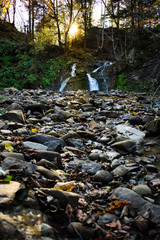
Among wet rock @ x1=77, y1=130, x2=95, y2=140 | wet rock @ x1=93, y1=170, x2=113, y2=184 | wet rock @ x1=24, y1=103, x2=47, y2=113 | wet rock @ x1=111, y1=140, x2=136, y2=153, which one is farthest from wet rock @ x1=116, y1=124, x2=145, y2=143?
wet rock @ x1=24, y1=103, x2=47, y2=113

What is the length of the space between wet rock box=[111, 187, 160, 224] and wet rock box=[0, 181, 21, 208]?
1.10 m

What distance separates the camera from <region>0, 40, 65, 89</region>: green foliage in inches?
503

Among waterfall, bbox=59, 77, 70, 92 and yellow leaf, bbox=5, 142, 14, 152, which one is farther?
waterfall, bbox=59, 77, 70, 92

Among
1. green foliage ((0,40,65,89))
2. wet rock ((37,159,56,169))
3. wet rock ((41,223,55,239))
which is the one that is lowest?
wet rock ((41,223,55,239))

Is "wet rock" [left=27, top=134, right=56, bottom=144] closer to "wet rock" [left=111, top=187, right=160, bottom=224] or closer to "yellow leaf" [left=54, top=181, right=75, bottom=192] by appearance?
"yellow leaf" [left=54, top=181, right=75, bottom=192]

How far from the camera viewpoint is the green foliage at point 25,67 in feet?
41.9

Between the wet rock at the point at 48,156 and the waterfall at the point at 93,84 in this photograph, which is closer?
the wet rock at the point at 48,156

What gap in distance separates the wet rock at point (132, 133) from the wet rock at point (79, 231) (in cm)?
284

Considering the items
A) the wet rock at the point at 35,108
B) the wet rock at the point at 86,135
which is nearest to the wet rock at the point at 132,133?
the wet rock at the point at 86,135

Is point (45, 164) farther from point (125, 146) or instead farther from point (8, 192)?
point (125, 146)

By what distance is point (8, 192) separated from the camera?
1.29m

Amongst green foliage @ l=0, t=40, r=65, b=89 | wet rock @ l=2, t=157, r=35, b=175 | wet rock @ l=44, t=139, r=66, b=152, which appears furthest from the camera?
green foliage @ l=0, t=40, r=65, b=89

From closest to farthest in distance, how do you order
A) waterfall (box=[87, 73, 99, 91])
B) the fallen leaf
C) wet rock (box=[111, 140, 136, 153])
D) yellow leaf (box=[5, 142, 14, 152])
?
the fallen leaf, yellow leaf (box=[5, 142, 14, 152]), wet rock (box=[111, 140, 136, 153]), waterfall (box=[87, 73, 99, 91])

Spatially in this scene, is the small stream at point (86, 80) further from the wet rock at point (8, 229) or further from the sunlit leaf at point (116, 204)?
the wet rock at point (8, 229)
